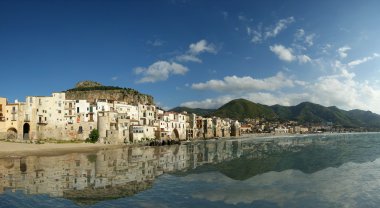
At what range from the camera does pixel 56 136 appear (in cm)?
8812

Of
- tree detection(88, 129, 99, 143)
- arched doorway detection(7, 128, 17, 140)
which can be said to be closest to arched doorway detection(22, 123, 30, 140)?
arched doorway detection(7, 128, 17, 140)

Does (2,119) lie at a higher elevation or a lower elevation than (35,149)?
higher

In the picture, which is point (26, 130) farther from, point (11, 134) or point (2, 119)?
point (2, 119)

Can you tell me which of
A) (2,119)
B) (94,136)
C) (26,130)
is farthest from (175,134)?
(2,119)

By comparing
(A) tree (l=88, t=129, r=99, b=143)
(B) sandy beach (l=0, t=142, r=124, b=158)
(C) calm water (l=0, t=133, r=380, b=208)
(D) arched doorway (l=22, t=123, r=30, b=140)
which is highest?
(D) arched doorway (l=22, t=123, r=30, b=140)

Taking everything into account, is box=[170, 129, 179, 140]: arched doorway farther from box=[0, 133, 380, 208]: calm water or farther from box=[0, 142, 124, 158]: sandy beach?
box=[0, 133, 380, 208]: calm water

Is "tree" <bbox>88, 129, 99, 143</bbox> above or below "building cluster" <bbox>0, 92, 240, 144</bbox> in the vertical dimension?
below

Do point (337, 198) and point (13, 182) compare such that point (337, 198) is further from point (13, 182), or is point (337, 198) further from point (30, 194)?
point (13, 182)

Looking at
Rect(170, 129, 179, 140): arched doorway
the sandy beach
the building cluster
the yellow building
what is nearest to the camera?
the sandy beach

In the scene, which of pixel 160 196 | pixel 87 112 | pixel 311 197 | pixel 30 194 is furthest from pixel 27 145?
pixel 311 197

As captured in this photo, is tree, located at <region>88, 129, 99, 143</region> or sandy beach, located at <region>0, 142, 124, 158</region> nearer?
sandy beach, located at <region>0, 142, 124, 158</region>

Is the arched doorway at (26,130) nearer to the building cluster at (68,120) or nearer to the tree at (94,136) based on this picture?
the building cluster at (68,120)

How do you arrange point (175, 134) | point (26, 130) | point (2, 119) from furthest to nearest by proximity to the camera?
point (175, 134), point (26, 130), point (2, 119)

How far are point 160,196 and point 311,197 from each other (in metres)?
11.6
